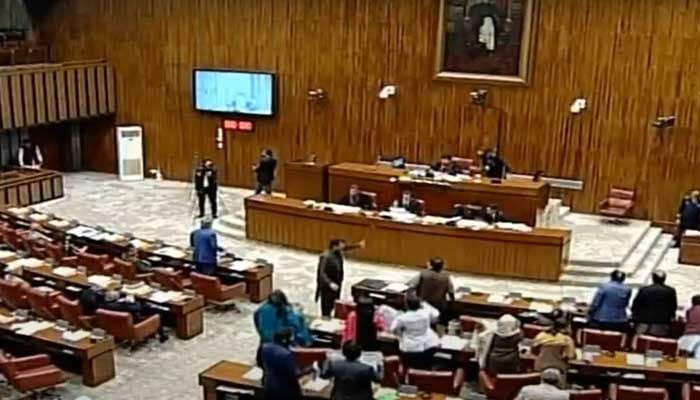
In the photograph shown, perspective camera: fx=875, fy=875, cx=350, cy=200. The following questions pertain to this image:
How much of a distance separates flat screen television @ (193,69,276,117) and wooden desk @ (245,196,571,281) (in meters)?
5.13

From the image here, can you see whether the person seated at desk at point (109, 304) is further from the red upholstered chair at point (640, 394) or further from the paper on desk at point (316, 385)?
the red upholstered chair at point (640, 394)

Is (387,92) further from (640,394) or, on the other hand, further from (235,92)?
(640,394)

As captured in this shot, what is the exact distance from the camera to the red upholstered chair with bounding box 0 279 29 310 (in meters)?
12.2

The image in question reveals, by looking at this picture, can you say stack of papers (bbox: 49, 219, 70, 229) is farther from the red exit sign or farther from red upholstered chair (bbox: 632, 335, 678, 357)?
red upholstered chair (bbox: 632, 335, 678, 357)

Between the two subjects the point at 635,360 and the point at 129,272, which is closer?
the point at 635,360

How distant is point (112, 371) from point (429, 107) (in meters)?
11.4

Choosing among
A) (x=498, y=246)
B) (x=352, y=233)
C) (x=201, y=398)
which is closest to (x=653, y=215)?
(x=498, y=246)

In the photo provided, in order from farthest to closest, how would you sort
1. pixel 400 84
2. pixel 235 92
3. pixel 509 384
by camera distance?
pixel 235 92, pixel 400 84, pixel 509 384

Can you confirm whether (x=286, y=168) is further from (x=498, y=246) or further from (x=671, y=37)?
(x=671, y=37)

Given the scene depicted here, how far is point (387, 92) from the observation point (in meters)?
20.6

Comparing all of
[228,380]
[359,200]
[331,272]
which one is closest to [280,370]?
[228,380]

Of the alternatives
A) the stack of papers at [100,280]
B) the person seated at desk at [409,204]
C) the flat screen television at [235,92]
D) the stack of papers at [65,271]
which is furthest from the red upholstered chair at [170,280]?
the flat screen television at [235,92]

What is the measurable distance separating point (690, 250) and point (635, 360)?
25.3 ft

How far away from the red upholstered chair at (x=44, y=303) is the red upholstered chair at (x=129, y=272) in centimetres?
152
